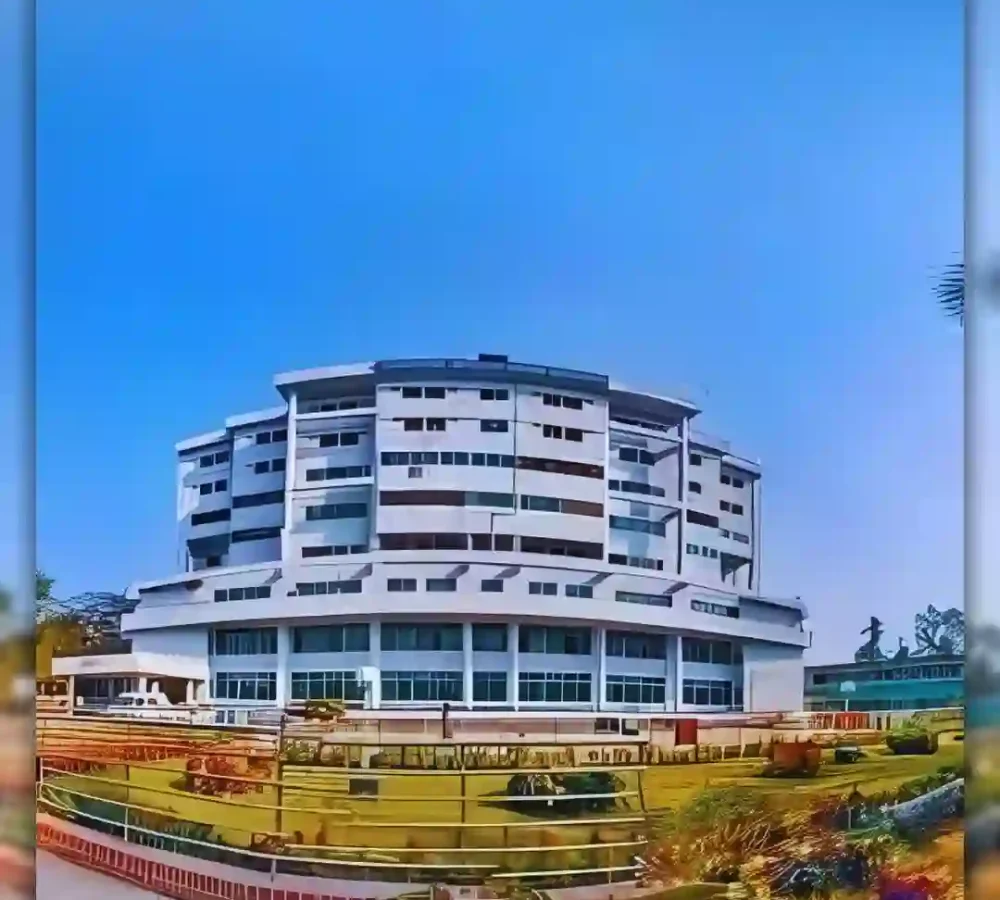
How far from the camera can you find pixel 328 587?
2.19 metres

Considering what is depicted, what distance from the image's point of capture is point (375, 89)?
7.13 ft

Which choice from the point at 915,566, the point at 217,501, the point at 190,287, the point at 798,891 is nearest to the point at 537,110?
the point at 190,287

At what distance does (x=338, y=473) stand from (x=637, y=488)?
0.52 meters

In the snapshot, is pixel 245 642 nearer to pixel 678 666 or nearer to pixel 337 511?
pixel 337 511

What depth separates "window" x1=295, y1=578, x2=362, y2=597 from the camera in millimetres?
2174

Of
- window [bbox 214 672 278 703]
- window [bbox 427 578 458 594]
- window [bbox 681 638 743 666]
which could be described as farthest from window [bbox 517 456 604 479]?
window [bbox 214 672 278 703]

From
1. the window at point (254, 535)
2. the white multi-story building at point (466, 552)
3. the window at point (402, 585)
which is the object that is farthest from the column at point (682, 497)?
the window at point (254, 535)

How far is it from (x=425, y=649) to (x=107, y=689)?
0.56 m

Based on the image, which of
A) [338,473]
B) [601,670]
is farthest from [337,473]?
[601,670]

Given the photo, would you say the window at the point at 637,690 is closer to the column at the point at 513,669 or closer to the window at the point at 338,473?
the column at the point at 513,669

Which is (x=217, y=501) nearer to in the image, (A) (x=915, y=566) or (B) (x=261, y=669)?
(B) (x=261, y=669)

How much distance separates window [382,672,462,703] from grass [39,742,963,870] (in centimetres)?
13

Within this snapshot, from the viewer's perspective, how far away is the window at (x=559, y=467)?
218 cm

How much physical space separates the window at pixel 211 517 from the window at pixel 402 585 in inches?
12.0
